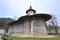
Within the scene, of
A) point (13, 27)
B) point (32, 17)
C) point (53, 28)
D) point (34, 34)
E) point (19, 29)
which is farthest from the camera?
point (53, 28)

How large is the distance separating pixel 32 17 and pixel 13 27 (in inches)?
222

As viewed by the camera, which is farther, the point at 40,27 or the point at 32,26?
the point at 32,26

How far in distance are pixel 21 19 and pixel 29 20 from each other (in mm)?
1873

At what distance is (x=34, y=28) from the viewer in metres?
18.8

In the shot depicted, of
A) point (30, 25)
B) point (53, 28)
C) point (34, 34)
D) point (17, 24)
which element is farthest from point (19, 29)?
point (53, 28)

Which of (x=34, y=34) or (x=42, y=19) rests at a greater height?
(x=42, y=19)

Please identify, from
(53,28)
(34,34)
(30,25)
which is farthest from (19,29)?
(53,28)

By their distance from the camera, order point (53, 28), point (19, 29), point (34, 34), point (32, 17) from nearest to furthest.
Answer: point (34, 34) → point (32, 17) → point (19, 29) → point (53, 28)

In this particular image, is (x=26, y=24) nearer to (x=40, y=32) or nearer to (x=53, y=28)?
(x=40, y=32)

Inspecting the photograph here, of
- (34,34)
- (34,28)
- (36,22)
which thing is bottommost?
(34,34)

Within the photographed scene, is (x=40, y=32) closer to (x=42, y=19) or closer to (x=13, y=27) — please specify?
(x=42, y=19)

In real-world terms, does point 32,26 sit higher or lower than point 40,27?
higher

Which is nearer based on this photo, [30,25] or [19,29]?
[30,25]

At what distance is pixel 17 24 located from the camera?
70.8 feet
